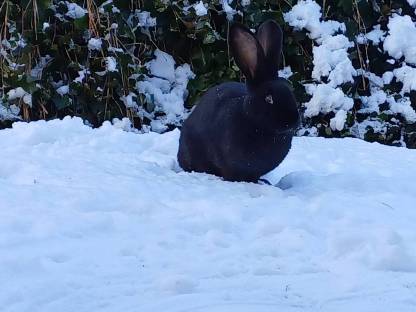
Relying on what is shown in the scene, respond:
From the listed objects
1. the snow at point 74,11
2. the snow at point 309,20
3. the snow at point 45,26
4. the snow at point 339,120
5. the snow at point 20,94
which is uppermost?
the snow at point 309,20

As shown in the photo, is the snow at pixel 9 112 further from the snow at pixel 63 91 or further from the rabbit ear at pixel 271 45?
the rabbit ear at pixel 271 45

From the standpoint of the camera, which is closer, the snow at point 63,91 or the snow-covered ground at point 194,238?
the snow-covered ground at point 194,238

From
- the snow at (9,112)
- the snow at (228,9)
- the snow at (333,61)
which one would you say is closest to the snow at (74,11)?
the snow at (9,112)

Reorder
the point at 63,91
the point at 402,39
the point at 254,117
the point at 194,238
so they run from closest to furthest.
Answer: the point at 194,238
the point at 254,117
the point at 63,91
the point at 402,39

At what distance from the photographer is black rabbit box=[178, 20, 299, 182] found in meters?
3.09

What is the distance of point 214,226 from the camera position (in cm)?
241

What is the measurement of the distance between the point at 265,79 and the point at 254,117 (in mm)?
178

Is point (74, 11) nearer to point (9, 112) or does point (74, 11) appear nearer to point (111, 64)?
point (111, 64)

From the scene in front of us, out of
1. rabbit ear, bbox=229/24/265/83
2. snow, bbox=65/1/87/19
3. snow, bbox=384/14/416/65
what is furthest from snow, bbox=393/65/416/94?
rabbit ear, bbox=229/24/265/83

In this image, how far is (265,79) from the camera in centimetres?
319

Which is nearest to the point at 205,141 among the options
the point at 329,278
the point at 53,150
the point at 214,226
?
the point at 53,150

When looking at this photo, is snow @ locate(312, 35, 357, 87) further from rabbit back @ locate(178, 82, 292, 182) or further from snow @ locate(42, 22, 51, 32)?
snow @ locate(42, 22, 51, 32)

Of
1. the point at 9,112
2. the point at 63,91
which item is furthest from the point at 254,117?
the point at 9,112

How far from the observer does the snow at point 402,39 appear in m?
5.26
